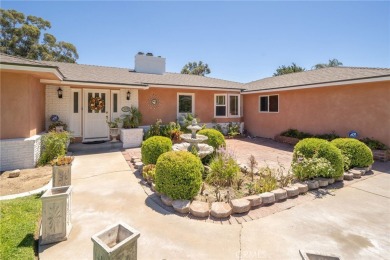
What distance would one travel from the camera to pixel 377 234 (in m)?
3.33

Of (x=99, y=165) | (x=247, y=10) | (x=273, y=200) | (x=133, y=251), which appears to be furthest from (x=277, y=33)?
(x=133, y=251)

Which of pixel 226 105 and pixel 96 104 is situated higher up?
pixel 226 105

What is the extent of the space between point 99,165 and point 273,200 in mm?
5793

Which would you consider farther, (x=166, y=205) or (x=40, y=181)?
(x=40, y=181)

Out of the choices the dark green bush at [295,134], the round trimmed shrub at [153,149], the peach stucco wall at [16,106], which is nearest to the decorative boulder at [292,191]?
the round trimmed shrub at [153,149]

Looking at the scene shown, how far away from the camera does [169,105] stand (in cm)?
1279

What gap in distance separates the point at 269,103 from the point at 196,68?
3453cm

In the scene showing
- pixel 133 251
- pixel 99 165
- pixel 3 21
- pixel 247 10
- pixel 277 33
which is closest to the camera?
pixel 133 251

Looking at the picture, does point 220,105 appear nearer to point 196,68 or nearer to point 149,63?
point 149,63

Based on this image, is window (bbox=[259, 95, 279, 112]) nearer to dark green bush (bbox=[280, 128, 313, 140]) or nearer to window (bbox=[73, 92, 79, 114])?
dark green bush (bbox=[280, 128, 313, 140])

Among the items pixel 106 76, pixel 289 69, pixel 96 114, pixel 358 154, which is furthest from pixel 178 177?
pixel 289 69

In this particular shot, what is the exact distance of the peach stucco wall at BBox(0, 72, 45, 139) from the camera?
6.38 meters

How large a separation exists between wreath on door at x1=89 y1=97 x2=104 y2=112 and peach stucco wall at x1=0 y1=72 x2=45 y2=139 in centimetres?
345

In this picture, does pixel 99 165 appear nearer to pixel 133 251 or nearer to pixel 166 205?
pixel 166 205
